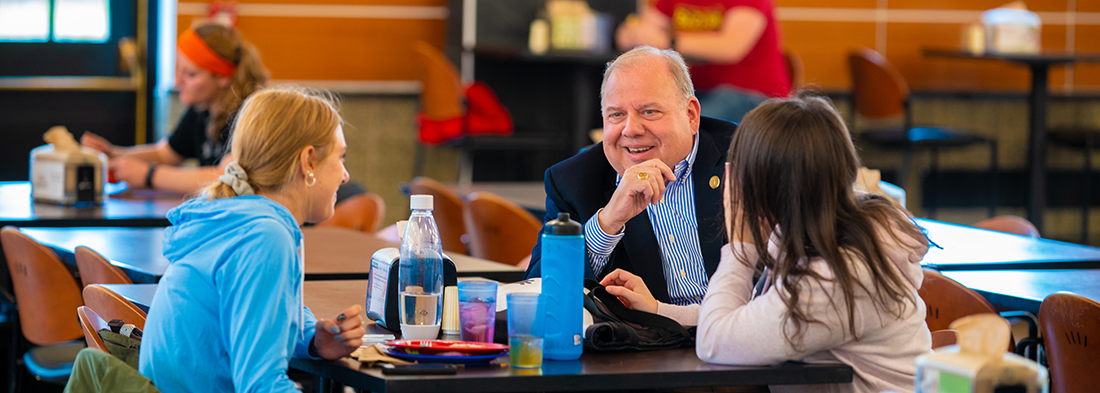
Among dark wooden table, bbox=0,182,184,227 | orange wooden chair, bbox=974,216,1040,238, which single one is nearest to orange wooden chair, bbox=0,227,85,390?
dark wooden table, bbox=0,182,184,227

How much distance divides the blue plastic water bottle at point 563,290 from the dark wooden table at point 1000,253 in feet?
3.50

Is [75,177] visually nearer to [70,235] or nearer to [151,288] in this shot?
[70,235]

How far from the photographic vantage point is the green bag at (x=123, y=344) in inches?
62.7

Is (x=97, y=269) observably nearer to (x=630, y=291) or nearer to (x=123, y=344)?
(x=123, y=344)

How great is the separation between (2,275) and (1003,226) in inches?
Result: 134

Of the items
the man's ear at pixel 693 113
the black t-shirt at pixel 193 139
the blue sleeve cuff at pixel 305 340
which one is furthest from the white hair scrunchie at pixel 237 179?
the black t-shirt at pixel 193 139

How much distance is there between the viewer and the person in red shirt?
464cm

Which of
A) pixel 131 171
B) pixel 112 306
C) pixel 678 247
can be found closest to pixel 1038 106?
pixel 678 247

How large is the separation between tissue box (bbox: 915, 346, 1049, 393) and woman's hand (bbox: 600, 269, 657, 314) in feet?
2.28

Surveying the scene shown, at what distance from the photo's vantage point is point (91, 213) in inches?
119

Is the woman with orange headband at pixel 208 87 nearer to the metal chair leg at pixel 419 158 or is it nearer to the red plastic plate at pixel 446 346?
the red plastic plate at pixel 446 346

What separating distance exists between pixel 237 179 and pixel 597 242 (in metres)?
0.66

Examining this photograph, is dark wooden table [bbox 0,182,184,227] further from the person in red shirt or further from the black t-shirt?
the person in red shirt

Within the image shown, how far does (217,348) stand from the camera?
4.92ft
